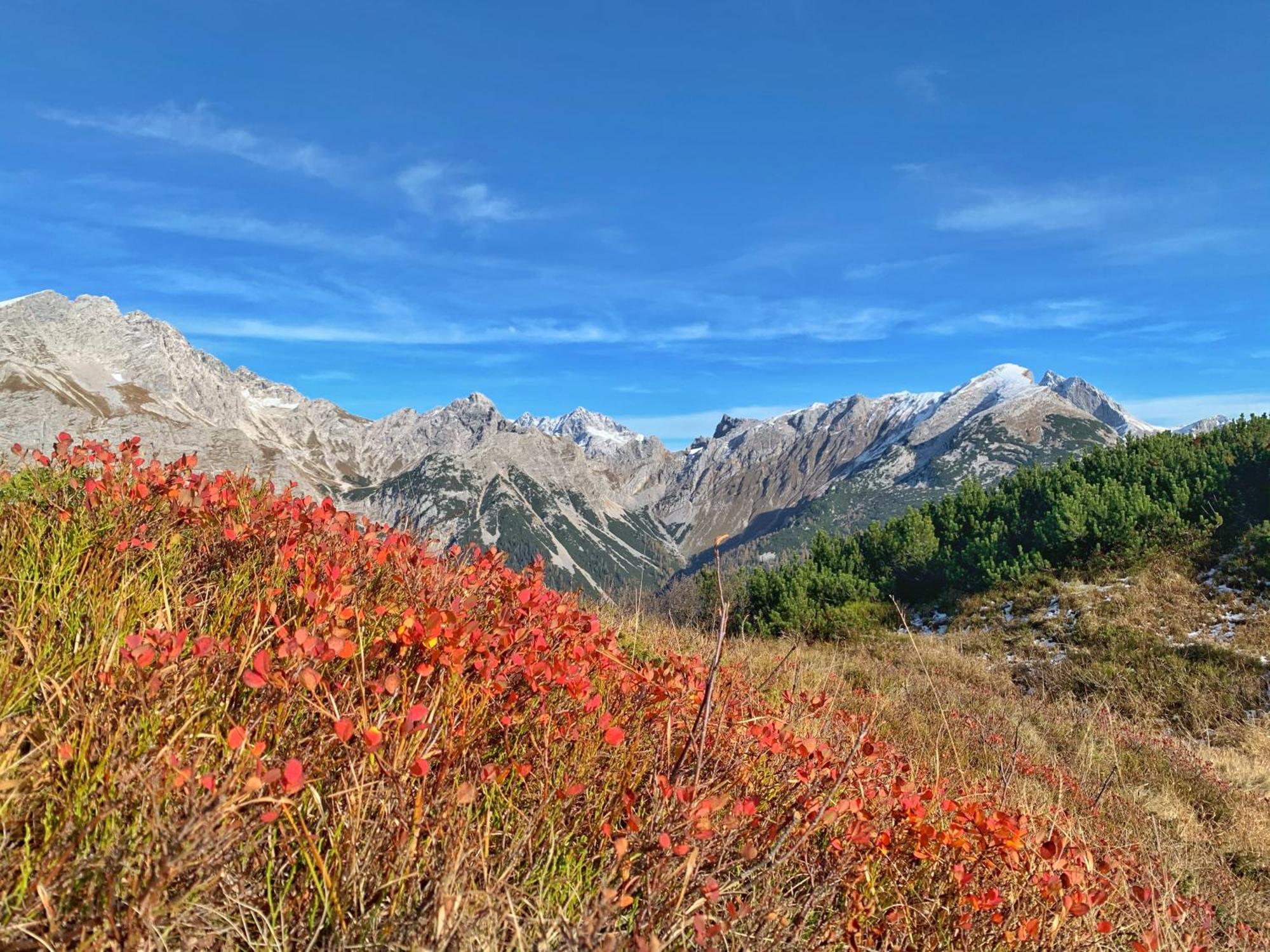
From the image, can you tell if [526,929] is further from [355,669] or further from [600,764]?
[355,669]

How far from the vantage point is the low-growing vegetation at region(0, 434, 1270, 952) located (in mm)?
1783

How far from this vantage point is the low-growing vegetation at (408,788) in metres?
1.78

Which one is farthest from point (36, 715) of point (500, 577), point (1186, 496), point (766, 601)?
point (1186, 496)

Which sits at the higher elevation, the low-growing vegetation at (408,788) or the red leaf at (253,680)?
the red leaf at (253,680)

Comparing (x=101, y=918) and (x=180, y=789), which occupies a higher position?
(x=180, y=789)

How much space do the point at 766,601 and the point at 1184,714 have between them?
12.5 metres

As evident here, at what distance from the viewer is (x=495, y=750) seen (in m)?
2.99

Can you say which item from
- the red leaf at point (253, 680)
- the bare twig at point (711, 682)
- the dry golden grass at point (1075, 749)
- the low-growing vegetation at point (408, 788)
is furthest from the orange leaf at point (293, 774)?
the dry golden grass at point (1075, 749)

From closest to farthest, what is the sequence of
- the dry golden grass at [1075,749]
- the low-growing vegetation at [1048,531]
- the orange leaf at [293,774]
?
1. the orange leaf at [293,774]
2. the dry golden grass at [1075,749]
3. the low-growing vegetation at [1048,531]

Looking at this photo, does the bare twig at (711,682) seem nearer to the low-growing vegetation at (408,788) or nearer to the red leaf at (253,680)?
the low-growing vegetation at (408,788)

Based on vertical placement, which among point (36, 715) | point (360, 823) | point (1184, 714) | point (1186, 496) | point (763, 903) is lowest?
point (1184, 714)

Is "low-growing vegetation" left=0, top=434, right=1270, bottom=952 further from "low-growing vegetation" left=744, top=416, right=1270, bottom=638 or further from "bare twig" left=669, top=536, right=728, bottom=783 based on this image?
"low-growing vegetation" left=744, top=416, right=1270, bottom=638

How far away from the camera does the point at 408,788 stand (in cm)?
232

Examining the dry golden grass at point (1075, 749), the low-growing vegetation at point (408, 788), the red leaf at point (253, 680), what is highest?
the red leaf at point (253, 680)
